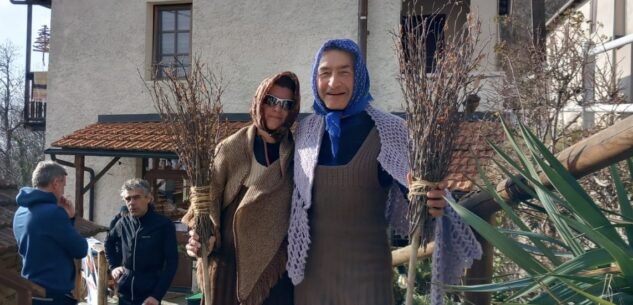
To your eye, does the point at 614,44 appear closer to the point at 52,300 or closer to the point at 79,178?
the point at 52,300

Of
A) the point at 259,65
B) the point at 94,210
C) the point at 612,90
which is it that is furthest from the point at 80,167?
the point at 612,90

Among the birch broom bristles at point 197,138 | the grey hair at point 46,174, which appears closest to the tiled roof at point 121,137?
the grey hair at point 46,174

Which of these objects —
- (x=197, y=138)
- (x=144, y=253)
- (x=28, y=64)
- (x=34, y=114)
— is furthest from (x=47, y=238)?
(x=34, y=114)

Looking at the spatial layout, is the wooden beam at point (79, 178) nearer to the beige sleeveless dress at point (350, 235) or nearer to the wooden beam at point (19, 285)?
the wooden beam at point (19, 285)

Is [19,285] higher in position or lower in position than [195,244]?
lower

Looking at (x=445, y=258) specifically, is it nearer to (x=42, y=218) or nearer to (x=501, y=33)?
(x=42, y=218)

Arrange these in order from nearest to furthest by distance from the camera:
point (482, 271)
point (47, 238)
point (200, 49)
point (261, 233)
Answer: point (261, 233)
point (482, 271)
point (47, 238)
point (200, 49)

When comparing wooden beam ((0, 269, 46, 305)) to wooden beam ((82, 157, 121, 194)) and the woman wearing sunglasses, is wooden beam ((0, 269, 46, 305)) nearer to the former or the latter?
the woman wearing sunglasses

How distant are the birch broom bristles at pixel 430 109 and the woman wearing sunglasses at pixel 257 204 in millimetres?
509

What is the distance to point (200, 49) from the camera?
1050 cm

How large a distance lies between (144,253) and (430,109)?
2875mm

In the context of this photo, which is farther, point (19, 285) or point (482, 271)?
point (19, 285)

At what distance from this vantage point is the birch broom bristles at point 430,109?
2.19m

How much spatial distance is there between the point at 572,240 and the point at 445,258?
553 mm
